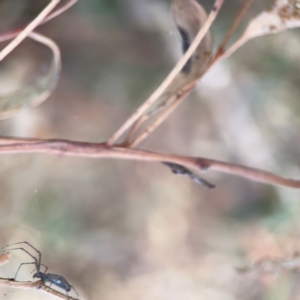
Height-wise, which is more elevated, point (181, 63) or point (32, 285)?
point (181, 63)

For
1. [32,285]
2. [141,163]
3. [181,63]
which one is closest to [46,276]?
[32,285]

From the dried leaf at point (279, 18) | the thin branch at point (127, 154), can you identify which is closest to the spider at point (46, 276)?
the thin branch at point (127, 154)

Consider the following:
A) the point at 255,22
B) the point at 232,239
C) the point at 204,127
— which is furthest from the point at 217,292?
the point at 255,22

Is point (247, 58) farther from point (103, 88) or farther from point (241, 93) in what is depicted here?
point (103, 88)

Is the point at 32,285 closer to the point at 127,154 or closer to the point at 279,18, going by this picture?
the point at 127,154

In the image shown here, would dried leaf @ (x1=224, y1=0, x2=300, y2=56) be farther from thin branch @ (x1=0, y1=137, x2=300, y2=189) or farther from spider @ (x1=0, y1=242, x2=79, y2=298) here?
spider @ (x1=0, y1=242, x2=79, y2=298)

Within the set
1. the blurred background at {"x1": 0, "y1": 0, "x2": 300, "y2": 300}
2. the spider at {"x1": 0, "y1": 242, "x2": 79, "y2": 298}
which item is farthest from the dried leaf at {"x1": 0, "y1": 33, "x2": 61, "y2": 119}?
the spider at {"x1": 0, "y1": 242, "x2": 79, "y2": 298}

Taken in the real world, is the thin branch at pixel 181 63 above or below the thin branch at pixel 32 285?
above

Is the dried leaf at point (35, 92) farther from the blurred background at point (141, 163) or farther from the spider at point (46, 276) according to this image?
the spider at point (46, 276)
